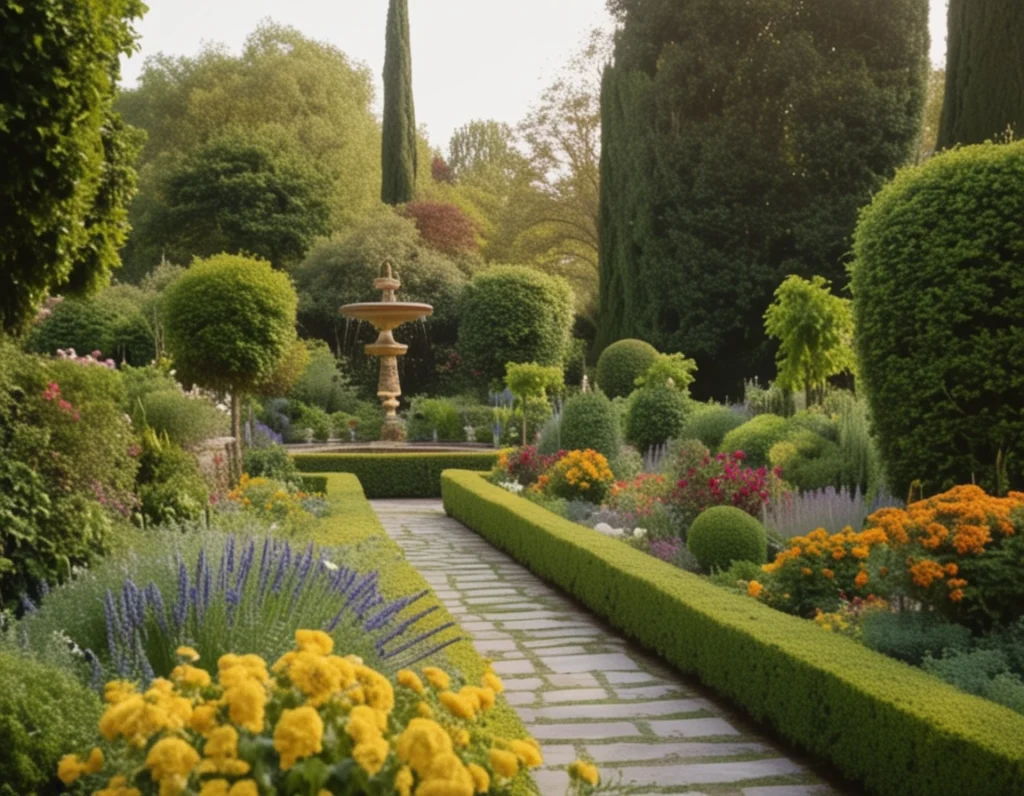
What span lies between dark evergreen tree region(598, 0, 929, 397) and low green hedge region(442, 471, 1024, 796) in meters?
15.3

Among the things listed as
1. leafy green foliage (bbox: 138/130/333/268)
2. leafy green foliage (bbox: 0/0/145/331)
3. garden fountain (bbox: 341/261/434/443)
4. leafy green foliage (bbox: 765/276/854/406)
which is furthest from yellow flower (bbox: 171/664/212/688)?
leafy green foliage (bbox: 138/130/333/268)

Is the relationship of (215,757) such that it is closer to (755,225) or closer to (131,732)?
(131,732)

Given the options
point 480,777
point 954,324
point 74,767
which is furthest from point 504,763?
point 954,324

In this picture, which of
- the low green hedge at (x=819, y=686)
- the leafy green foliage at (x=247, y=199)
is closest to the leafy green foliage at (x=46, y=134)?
the low green hedge at (x=819, y=686)

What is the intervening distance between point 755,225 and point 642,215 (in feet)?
8.13

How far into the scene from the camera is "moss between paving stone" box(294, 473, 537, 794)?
322 cm

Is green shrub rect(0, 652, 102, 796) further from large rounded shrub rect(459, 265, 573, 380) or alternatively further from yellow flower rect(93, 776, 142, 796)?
large rounded shrub rect(459, 265, 573, 380)

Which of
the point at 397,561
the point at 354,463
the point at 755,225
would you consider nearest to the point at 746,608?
the point at 397,561

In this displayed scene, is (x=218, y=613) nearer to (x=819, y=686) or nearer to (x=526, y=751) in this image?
(x=526, y=751)

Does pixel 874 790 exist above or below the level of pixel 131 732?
below

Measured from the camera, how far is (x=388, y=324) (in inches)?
722

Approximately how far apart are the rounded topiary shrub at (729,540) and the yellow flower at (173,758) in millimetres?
5064

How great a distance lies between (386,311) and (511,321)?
4667 millimetres

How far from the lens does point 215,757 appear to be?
66.1 inches
